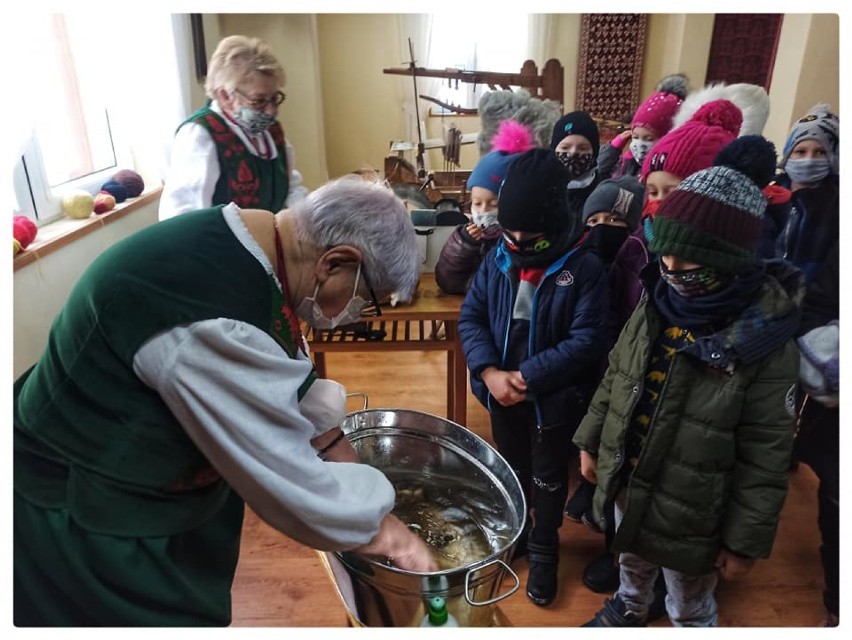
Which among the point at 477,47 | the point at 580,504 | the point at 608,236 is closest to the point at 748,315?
the point at 608,236

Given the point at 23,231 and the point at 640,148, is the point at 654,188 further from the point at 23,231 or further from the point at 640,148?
the point at 23,231

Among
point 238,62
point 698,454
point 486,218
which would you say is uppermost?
point 238,62

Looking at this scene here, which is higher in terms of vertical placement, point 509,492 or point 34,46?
point 34,46

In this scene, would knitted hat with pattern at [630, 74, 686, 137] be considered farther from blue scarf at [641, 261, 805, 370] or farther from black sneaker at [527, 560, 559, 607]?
black sneaker at [527, 560, 559, 607]

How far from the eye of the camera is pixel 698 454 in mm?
781

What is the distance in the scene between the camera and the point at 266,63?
1.31 meters

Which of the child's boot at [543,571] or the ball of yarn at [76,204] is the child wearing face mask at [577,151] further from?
the ball of yarn at [76,204]

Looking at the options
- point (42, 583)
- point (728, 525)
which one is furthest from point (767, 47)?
point (42, 583)

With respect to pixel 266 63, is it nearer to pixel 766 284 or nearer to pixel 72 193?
pixel 72 193

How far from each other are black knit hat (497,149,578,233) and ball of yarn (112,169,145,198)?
123 centimetres

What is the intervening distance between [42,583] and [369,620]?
37 cm

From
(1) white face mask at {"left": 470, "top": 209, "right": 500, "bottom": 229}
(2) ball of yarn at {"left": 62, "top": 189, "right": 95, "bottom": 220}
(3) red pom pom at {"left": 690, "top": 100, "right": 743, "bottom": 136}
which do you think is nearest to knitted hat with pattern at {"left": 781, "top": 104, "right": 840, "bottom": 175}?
(3) red pom pom at {"left": 690, "top": 100, "right": 743, "bottom": 136}

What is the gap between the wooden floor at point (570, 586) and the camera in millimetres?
1107

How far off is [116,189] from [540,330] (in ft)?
4.35
